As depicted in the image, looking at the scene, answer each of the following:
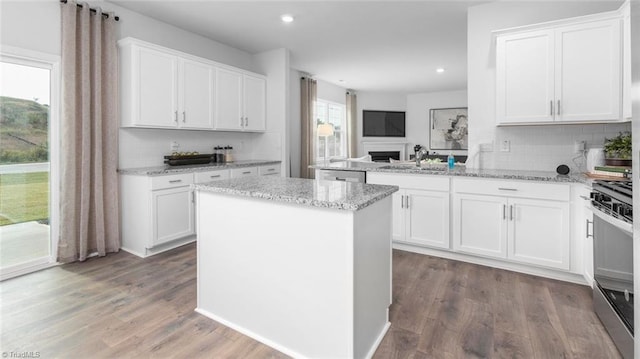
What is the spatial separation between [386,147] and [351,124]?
1.40 meters

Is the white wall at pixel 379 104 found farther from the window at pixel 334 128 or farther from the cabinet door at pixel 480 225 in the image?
the cabinet door at pixel 480 225

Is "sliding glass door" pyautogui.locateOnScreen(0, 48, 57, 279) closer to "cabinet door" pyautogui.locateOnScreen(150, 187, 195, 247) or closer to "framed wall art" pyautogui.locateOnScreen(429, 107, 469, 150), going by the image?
"cabinet door" pyautogui.locateOnScreen(150, 187, 195, 247)

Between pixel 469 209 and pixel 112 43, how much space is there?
12.6 feet

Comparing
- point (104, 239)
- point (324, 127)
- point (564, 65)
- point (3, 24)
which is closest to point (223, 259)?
point (104, 239)

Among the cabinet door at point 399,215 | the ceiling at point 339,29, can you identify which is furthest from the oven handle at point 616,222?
the ceiling at point 339,29

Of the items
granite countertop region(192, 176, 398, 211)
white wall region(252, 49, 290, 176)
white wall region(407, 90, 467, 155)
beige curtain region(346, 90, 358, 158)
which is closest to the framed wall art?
white wall region(407, 90, 467, 155)

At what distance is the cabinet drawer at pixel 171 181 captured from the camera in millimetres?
3350

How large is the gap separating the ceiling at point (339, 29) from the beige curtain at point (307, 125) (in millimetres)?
331

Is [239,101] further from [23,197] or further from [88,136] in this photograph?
[23,197]

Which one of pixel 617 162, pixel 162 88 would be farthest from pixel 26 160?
pixel 617 162

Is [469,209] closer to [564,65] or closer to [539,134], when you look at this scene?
[539,134]

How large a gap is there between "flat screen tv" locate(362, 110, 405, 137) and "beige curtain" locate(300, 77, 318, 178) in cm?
276

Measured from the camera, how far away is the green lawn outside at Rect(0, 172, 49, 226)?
2895 millimetres

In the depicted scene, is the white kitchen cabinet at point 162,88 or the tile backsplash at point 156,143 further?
the tile backsplash at point 156,143
